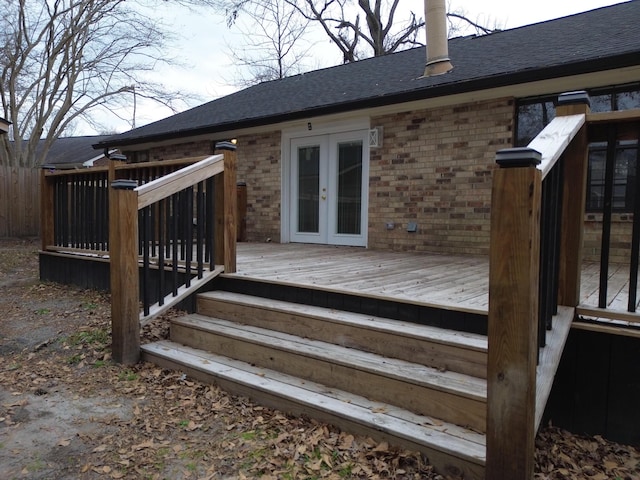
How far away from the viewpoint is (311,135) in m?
7.41

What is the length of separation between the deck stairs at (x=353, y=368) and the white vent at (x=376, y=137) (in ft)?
12.7

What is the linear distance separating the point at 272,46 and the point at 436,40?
52.7ft

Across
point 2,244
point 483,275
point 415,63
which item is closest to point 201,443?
point 483,275

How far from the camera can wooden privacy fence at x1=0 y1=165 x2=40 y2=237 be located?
1155cm

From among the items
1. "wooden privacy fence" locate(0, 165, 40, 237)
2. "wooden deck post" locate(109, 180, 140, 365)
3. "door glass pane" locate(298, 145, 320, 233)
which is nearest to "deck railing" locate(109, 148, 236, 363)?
"wooden deck post" locate(109, 180, 140, 365)

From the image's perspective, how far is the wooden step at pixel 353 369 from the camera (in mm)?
2080

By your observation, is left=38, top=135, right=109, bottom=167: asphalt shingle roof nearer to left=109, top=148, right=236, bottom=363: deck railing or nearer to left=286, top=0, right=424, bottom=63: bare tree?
left=286, top=0, right=424, bottom=63: bare tree

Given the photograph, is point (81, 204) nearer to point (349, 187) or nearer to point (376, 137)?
point (349, 187)

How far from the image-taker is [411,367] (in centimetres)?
239

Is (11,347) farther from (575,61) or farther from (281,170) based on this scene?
(575,61)

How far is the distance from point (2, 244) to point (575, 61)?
1215cm

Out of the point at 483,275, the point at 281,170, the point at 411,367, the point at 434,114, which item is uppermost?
the point at 434,114

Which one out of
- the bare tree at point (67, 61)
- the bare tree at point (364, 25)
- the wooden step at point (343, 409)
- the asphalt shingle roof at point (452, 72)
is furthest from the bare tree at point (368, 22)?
the wooden step at point (343, 409)

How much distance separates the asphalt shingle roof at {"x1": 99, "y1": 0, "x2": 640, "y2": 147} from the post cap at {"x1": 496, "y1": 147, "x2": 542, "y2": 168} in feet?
12.8
